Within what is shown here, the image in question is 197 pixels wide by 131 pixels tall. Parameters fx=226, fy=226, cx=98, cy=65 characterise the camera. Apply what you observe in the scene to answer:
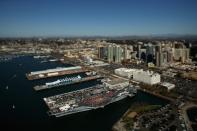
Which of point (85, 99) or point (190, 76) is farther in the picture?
point (190, 76)

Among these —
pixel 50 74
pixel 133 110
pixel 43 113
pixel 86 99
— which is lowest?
pixel 43 113

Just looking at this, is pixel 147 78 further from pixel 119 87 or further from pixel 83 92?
pixel 83 92

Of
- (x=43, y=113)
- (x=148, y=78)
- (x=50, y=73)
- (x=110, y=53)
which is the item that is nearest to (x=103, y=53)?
(x=110, y=53)

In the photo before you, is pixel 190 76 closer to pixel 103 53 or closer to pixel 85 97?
pixel 85 97

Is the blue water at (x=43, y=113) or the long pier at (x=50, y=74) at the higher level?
the long pier at (x=50, y=74)

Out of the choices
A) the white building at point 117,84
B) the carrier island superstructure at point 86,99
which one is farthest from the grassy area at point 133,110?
the white building at point 117,84

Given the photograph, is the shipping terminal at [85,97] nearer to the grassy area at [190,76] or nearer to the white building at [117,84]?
the white building at [117,84]

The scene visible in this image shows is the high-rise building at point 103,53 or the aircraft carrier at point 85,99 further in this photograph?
the high-rise building at point 103,53

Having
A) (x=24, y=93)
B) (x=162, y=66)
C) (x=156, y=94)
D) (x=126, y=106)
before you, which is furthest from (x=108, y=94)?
(x=162, y=66)
